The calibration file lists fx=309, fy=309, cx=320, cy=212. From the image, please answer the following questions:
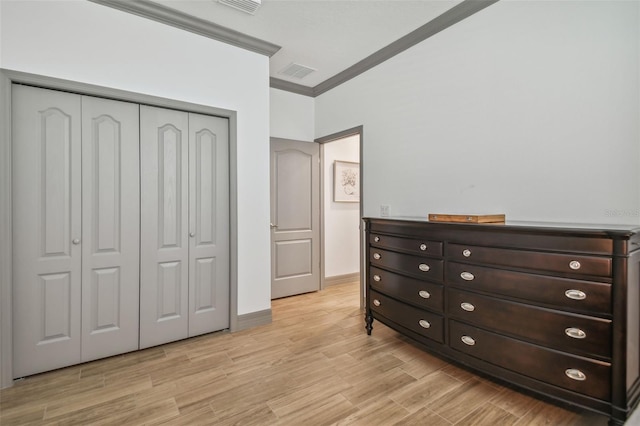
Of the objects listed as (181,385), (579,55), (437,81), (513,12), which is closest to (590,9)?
(579,55)

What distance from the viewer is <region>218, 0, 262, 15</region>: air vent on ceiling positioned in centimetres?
255

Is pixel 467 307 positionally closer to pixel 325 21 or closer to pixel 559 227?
pixel 559 227

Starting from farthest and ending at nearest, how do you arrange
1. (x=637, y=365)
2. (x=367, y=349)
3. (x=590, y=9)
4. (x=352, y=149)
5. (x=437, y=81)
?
1. (x=352, y=149)
2. (x=437, y=81)
3. (x=367, y=349)
4. (x=590, y=9)
5. (x=637, y=365)

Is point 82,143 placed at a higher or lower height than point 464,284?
higher

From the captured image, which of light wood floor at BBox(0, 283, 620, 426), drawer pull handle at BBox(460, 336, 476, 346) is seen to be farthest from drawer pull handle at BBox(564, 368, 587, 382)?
drawer pull handle at BBox(460, 336, 476, 346)

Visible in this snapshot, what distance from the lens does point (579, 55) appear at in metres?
2.04

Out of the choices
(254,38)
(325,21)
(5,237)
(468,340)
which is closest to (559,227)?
(468,340)

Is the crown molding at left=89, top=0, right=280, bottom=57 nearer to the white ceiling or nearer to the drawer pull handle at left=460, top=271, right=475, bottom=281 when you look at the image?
the white ceiling

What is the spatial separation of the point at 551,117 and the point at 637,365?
158 centimetres

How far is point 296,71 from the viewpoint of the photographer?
3887 mm

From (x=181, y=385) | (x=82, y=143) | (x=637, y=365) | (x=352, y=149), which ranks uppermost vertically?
(x=352, y=149)

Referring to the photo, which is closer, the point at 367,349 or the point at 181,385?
the point at 181,385

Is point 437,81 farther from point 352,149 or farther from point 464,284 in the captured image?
point 352,149

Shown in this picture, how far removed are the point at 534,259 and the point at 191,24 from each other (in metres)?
3.32
